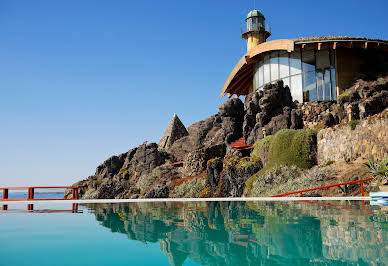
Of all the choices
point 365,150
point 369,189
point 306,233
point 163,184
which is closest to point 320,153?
point 365,150

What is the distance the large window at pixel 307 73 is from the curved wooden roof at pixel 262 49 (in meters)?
1.16

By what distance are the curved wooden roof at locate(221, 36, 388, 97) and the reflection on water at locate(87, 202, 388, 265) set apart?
2167 centimetres

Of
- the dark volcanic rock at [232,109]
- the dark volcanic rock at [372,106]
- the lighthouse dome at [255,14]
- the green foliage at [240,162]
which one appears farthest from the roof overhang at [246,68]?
the green foliage at [240,162]

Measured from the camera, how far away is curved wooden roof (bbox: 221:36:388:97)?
2811 centimetres

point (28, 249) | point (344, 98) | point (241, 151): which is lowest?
point (28, 249)

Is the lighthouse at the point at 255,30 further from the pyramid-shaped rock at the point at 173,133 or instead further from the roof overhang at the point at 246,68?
the pyramid-shaped rock at the point at 173,133

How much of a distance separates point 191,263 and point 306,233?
8.90 feet

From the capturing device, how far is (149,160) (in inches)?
1377

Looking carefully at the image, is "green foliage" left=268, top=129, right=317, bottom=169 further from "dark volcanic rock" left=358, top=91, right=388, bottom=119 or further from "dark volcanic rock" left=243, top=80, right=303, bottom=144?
"dark volcanic rock" left=243, top=80, right=303, bottom=144

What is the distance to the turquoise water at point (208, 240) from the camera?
5.15m

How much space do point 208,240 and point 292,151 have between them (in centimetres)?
1589

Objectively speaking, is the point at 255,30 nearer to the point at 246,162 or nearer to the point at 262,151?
the point at 262,151

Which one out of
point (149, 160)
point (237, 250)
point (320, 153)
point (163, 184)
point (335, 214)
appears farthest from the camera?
point (149, 160)

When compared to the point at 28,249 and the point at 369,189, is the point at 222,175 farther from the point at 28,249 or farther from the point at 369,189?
the point at 28,249
